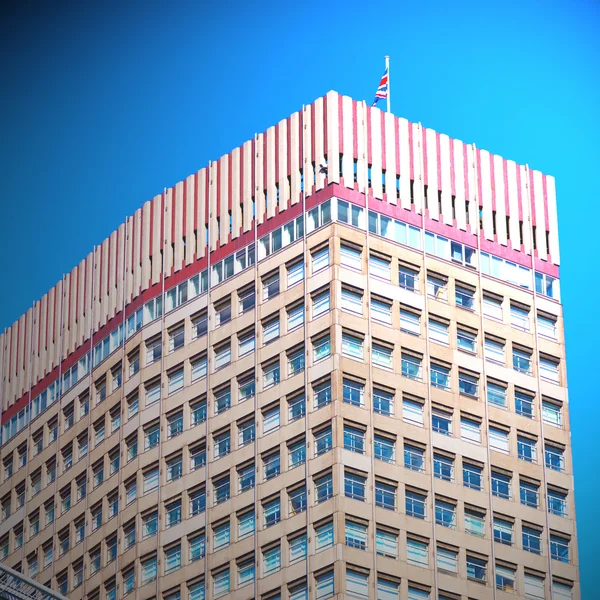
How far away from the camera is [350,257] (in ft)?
543

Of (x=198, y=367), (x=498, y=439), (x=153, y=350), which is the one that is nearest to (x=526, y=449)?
(x=498, y=439)

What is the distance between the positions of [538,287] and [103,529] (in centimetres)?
3864

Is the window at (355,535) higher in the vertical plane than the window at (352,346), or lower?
lower

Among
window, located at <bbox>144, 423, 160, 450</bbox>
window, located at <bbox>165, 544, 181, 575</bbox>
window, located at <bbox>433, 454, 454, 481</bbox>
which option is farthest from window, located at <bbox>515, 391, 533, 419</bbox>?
window, located at <bbox>144, 423, 160, 450</bbox>

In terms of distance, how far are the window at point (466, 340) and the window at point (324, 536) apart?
19.9m

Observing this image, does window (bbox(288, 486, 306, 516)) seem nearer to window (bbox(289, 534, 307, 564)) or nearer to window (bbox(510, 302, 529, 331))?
window (bbox(289, 534, 307, 564))

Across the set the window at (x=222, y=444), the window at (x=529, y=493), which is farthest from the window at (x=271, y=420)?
the window at (x=529, y=493)

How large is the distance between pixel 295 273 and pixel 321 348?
22.7 ft

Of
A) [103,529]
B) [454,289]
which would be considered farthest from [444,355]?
[103,529]

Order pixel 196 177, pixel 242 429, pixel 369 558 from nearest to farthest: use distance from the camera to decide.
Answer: pixel 369 558 < pixel 242 429 < pixel 196 177

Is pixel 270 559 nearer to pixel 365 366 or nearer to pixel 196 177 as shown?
pixel 365 366

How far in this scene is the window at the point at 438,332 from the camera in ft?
554

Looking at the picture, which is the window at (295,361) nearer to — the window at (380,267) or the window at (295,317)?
the window at (295,317)

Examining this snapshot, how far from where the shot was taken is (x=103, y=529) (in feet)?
599
